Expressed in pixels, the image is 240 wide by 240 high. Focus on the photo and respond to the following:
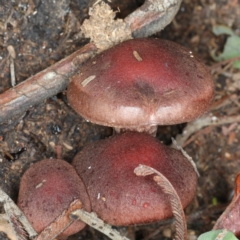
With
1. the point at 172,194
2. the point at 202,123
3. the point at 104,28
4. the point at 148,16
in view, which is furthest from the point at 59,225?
the point at 202,123

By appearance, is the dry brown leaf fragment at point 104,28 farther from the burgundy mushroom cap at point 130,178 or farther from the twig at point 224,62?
the twig at point 224,62

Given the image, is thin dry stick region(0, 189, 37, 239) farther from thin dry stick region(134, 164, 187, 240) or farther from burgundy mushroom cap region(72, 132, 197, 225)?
thin dry stick region(134, 164, 187, 240)

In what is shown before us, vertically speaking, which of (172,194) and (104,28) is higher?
(104,28)

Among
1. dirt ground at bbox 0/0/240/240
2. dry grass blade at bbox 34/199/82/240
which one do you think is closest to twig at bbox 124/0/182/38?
dirt ground at bbox 0/0/240/240

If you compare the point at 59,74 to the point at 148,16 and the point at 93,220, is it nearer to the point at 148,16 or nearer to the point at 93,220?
the point at 148,16

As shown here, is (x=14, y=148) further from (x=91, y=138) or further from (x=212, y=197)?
(x=212, y=197)

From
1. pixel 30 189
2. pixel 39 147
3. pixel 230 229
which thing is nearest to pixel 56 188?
pixel 30 189
